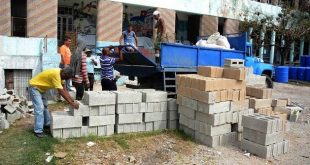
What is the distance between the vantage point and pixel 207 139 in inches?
264

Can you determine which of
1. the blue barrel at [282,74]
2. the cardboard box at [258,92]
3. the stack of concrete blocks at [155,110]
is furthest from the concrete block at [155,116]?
the blue barrel at [282,74]

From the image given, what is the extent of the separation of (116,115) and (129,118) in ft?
0.91

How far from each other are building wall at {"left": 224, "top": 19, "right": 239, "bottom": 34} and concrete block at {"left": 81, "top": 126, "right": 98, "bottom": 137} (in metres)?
18.1

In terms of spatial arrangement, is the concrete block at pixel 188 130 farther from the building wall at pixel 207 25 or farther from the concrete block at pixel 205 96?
the building wall at pixel 207 25

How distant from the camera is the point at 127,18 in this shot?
20031 mm

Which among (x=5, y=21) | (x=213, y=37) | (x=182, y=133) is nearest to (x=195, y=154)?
(x=182, y=133)

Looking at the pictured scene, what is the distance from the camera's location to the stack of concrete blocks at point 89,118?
6.22 m

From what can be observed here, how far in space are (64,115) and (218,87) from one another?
2.93m

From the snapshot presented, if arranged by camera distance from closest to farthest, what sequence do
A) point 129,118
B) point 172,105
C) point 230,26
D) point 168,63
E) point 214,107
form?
point 214,107 → point 129,118 → point 172,105 → point 168,63 → point 230,26

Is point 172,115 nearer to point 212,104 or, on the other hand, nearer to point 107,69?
point 212,104

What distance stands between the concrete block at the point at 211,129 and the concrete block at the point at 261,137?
1.24 ft

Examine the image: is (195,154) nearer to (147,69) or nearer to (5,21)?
(147,69)

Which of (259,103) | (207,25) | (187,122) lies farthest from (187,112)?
(207,25)

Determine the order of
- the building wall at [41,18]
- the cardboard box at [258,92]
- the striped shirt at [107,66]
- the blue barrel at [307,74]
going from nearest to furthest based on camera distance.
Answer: the cardboard box at [258,92], the striped shirt at [107,66], the building wall at [41,18], the blue barrel at [307,74]
